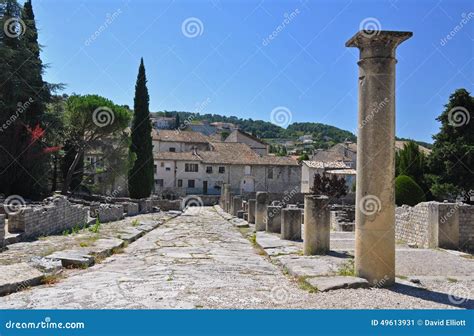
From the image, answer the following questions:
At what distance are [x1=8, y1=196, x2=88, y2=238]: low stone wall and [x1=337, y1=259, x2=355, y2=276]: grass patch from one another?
315 inches

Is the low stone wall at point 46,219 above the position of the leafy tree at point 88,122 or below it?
below

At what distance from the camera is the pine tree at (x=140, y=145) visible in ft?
125

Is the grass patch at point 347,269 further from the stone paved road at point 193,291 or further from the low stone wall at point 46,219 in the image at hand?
the low stone wall at point 46,219

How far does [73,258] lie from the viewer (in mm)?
8648

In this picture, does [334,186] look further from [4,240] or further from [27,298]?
[27,298]

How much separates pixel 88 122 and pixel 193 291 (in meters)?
31.5

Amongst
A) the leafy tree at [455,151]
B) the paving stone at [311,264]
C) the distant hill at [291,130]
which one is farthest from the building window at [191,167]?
the distant hill at [291,130]

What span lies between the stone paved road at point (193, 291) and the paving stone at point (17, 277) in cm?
16

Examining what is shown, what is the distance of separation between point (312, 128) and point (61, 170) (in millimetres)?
159370

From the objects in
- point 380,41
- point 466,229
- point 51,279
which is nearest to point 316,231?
point 466,229

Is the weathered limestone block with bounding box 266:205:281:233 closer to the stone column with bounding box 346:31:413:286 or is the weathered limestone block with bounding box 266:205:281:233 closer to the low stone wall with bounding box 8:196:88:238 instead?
the low stone wall with bounding box 8:196:88:238

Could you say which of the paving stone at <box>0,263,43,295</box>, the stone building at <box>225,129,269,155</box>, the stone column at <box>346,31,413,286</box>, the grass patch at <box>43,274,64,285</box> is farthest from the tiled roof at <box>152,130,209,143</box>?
the stone column at <box>346,31,413,286</box>

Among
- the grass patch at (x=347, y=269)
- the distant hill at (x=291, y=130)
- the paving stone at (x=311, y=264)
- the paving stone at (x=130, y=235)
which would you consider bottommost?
the paving stone at (x=130, y=235)

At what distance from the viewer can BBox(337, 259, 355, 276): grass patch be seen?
741cm
